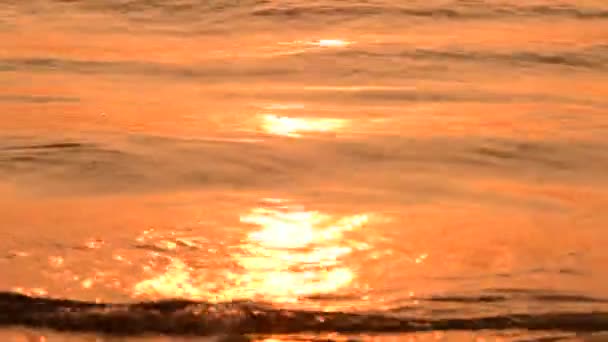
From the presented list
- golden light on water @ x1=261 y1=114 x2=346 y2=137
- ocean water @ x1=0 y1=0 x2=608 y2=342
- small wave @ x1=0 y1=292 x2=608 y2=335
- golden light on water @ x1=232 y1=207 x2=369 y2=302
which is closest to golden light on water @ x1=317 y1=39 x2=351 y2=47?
ocean water @ x1=0 y1=0 x2=608 y2=342

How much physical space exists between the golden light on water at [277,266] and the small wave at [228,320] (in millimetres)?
91

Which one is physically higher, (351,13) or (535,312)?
(351,13)

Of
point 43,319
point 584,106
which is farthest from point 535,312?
point 584,106

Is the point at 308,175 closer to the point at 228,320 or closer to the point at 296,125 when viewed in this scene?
the point at 296,125

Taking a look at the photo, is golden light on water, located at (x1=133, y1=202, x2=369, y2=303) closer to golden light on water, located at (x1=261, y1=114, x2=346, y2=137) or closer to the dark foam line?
golden light on water, located at (x1=261, y1=114, x2=346, y2=137)

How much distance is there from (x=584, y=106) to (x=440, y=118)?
0.76m

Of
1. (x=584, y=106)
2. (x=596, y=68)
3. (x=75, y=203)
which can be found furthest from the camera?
(x=596, y=68)

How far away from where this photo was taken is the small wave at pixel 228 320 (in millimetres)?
3262

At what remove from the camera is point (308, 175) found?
475 centimetres

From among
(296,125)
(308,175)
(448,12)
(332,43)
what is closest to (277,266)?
(308,175)

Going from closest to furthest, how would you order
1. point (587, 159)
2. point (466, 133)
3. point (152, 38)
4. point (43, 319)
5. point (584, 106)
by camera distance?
point (43, 319) → point (587, 159) → point (466, 133) → point (584, 106) → point (152, 38)

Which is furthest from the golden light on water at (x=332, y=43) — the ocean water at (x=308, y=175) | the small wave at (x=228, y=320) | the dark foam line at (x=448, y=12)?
the small wave at (x=228, y=320)

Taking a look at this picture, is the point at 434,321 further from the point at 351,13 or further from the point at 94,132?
the point at 351,13

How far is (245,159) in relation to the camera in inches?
195
